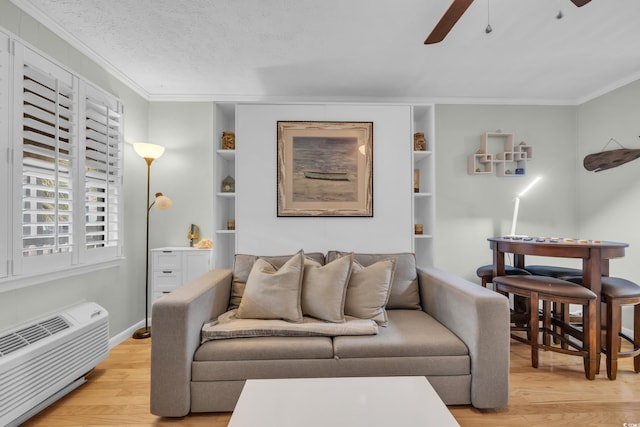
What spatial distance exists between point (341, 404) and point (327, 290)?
838 millimetres

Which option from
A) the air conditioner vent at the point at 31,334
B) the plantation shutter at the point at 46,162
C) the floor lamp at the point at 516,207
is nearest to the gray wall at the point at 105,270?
the air conditioner vent at the point at 31,334

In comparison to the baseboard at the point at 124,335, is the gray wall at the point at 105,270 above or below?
above

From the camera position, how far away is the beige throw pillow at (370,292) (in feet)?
7.00

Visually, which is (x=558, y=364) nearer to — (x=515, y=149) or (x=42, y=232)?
(x=515, y=149)

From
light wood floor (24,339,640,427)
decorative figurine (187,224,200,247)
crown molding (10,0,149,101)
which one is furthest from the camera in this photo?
decorative figurine (187,224,200,247)

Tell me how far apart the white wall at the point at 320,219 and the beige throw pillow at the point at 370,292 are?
606mm

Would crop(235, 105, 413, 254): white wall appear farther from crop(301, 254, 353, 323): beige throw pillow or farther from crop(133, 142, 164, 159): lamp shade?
crop(133, 142, 164, 159): lamp shade

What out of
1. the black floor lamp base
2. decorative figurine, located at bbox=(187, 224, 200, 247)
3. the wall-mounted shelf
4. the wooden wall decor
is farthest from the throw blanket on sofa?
the wooden wall decor

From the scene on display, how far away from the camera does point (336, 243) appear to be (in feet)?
9.27

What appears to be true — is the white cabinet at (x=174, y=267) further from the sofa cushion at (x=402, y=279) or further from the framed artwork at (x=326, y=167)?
the sofa cushion at (x=402, y=279)

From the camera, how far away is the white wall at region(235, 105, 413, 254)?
2.80m

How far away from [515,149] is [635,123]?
1000 millimetres

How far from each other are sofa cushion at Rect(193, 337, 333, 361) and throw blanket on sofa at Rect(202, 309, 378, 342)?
0.16 ft

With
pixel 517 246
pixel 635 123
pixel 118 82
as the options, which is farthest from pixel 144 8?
pixel 635 123
